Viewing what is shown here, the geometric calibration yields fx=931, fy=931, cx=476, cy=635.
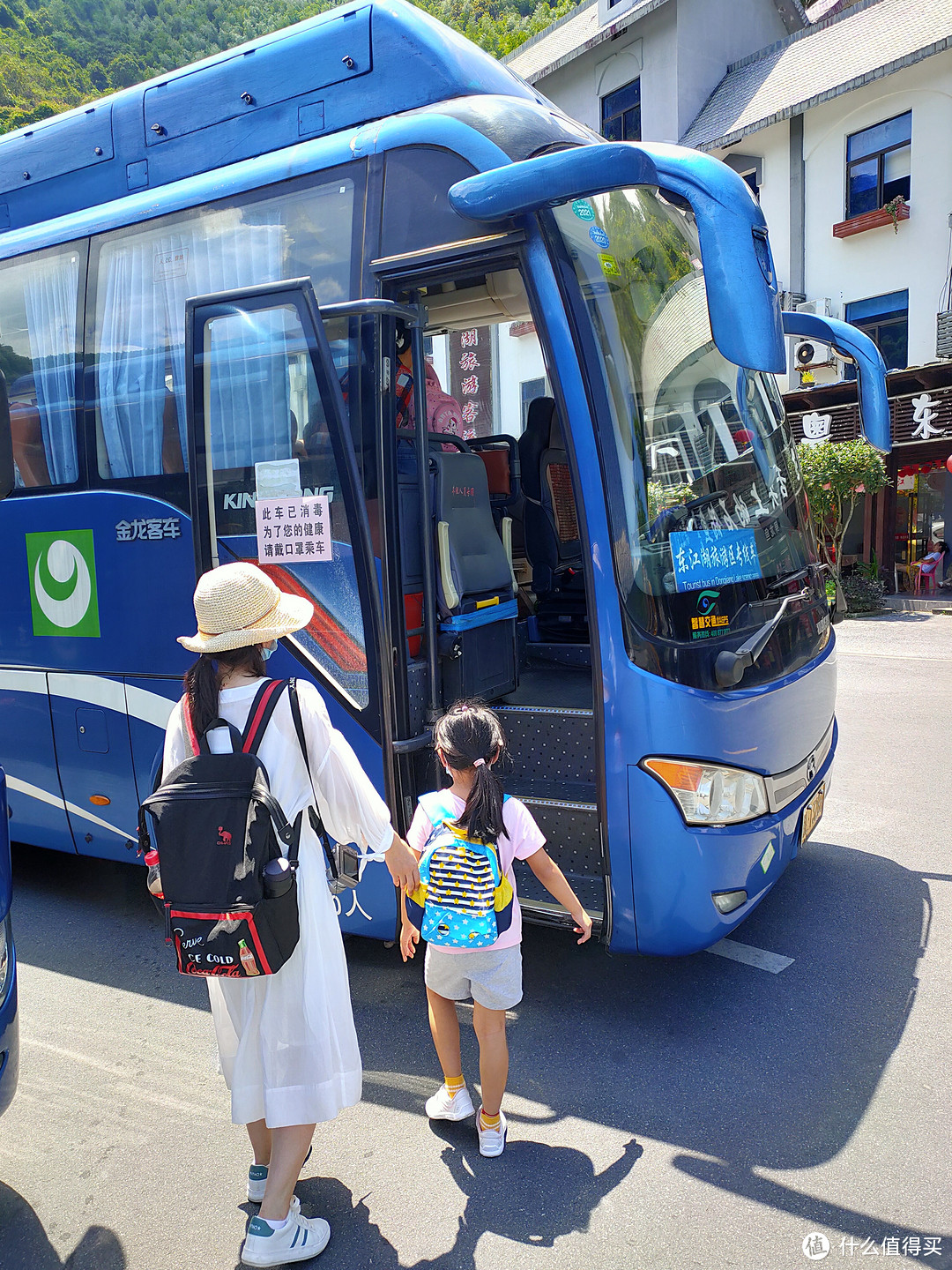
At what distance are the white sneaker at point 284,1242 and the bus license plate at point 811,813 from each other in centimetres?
228

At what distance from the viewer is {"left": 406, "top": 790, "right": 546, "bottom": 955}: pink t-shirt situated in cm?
266

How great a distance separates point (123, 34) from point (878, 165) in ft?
180

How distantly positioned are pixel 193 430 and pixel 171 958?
2.35m

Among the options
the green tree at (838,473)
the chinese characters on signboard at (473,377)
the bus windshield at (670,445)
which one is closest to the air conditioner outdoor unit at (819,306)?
the green tree at (838,473)

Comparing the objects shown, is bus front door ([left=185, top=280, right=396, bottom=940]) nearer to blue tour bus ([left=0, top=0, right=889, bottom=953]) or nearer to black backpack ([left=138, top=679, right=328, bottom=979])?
blue tour bus ([left=0, top=0, right=889, bottom=953])

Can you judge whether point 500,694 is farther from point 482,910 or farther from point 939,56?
point 939,56

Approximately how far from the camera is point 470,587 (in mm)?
3898

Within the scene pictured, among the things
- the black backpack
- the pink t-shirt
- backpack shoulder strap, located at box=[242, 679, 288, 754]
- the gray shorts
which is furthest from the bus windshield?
the black backpack

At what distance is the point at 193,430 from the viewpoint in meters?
3.78

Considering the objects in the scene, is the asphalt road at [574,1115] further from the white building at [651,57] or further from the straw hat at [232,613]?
the white building at [651,57]

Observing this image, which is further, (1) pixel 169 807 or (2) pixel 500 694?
(2) pixel 500 694

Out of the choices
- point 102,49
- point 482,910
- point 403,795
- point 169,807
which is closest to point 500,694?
point 403,795

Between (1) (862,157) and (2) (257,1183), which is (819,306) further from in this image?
(2) (257,1183)

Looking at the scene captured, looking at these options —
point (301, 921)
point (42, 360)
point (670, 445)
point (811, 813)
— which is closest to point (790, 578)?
point (670, 445)
